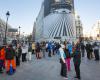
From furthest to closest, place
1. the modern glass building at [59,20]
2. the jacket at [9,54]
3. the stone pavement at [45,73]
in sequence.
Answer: the modern glass building at [59,20], the jacket at [9,54], the stone pavement at [45,73]

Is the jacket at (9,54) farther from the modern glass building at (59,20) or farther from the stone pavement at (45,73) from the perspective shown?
the modern glass building at (59,20)

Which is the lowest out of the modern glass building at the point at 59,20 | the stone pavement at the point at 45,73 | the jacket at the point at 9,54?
the stone pavement at the point at 45,73

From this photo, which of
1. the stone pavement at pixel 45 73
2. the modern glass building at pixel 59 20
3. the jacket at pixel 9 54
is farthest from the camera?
the modern glass building at pixel 59 20

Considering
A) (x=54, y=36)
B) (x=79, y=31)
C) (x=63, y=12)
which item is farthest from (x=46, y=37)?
(x=79, y=31)

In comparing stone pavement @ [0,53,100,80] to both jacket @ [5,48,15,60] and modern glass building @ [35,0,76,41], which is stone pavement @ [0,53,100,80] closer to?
jacket @ [5,48,15,60]

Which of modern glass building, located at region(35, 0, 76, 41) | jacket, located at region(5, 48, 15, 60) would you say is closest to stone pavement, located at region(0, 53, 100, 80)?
jacket, located at region(5, 48, 15, 60)

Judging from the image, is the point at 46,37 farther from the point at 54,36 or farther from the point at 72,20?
the point at 72,20

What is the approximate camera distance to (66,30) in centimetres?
13988

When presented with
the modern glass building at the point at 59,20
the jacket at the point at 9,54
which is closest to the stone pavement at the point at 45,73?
the jacket at the point at 9,54

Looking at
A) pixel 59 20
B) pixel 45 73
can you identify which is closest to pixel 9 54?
pixel 45 73

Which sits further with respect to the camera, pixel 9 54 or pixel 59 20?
pixel 59 20

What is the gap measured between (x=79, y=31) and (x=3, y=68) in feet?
591

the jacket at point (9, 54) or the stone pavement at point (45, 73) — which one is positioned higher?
the jacket at point (9, 54)

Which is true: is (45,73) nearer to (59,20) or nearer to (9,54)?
(9,54)
